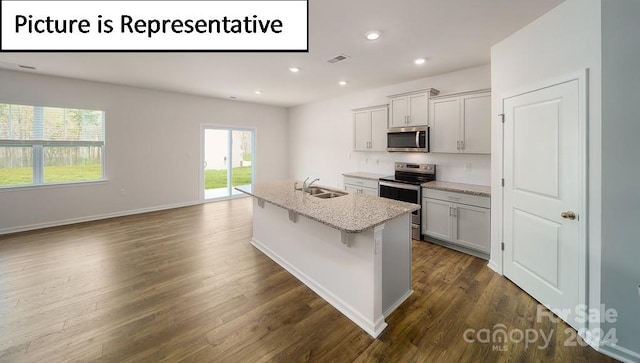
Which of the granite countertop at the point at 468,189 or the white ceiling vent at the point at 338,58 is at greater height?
the white ceiling vent at the point at 338,58

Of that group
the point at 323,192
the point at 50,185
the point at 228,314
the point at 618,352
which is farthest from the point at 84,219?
the point at 618,352

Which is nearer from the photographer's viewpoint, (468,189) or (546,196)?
(546,196)

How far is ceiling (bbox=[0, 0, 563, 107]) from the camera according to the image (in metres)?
2.31

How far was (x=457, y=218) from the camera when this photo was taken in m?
3.40

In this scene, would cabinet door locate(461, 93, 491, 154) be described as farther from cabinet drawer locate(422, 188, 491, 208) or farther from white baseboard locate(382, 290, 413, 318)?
white baseboard locate(382, 290, 413, 318)

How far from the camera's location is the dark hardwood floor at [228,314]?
5.71ft

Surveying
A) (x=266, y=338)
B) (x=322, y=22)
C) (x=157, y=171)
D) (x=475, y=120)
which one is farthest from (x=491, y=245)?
(x=157, y=171)

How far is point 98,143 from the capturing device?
4891 mm

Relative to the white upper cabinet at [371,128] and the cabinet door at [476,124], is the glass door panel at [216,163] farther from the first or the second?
the cabinet door at [476,124]

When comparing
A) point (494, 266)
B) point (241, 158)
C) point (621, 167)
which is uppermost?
point (241, 158)

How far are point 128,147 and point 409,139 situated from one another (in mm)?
5580

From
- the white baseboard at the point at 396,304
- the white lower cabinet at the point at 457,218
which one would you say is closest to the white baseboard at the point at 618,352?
the white baseboard at the point at 396,304

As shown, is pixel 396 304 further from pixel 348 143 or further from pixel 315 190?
pixel 348 143

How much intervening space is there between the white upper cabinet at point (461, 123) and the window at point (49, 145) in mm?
6188
